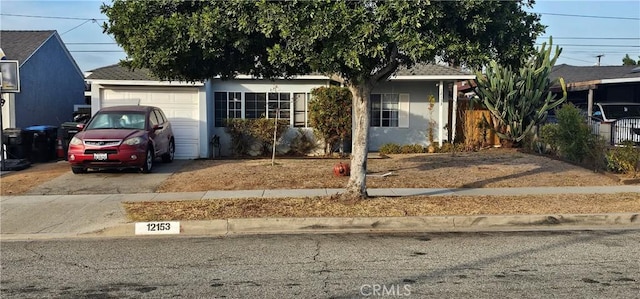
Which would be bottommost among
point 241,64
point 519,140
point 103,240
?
point 103,240

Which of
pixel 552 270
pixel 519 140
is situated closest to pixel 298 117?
pixel 519 140

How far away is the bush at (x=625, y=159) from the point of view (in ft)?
38.7

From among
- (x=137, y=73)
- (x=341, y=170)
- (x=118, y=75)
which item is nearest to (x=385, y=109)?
(x=341, y=170)

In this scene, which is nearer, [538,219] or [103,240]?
[103,240]

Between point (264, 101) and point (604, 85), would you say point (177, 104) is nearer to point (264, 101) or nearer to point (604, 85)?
point (264, 101)

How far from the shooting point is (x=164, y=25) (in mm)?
7562

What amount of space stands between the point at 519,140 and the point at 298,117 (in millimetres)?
7102

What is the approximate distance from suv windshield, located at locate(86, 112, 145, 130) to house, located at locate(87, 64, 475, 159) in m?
2.57

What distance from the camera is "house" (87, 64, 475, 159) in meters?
16.6

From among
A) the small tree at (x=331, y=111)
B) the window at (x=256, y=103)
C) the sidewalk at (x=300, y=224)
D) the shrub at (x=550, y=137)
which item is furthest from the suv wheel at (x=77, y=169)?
the shrub at (x=550, y=137)

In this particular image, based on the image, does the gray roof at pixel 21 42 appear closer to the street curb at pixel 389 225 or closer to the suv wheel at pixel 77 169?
the suv wheel at pixel 77 169

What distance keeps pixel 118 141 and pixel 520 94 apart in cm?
1168

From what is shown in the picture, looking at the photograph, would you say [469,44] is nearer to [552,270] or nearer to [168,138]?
[552,270]
